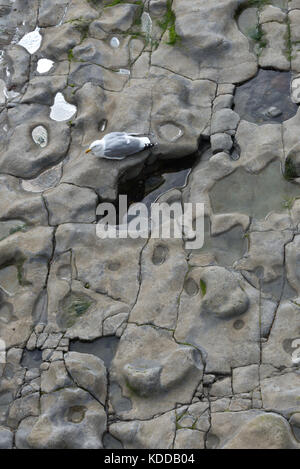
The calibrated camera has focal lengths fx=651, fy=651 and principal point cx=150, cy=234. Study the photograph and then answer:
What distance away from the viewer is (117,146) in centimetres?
624

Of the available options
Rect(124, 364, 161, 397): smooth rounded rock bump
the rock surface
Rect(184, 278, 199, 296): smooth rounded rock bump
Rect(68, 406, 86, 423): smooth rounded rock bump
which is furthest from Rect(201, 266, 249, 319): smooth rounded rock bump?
Rect(68, 406, 86, 423): smooth rounded rock bump

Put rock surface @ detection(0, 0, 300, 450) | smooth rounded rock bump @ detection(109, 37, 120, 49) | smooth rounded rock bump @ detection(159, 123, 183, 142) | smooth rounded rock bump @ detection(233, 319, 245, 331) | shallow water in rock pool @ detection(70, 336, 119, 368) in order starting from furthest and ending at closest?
1. smooth rounded rock bump @ detection(109, 37, 120, 49)
2. smooth rounded rock bump @ detection(159, 123, 183, 142)
3. shallow water in rock pool @ detection(70, 336, 119, 368)
4. smooth rounded rock bump @ detection(233, 319, 245, 331)
5. rock surface @ detection(0, 0, 300, 450)

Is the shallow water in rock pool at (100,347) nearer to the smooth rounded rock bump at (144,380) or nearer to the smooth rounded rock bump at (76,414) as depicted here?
the smooth rounded rock bump at (144,380)

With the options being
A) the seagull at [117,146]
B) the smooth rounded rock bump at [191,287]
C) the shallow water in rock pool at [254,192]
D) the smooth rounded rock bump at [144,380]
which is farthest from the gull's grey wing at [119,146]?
the smooth rounded rock bump at [144,380]

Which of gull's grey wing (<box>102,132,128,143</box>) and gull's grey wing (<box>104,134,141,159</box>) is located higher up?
gull's grey wing (<box>102,132,128,143</box>)

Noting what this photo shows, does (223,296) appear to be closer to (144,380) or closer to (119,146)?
(144,380)

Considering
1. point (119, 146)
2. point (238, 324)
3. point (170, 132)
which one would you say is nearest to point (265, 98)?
point (170, 132)

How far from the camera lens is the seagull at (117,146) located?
20.5ft

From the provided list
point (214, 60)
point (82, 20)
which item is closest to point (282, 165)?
point (214, 60)

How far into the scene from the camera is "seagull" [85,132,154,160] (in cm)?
623

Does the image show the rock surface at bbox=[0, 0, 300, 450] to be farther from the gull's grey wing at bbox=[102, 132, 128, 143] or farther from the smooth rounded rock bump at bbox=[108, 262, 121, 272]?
the gull's grey wing at bbox=[102, 132, 128, 143]

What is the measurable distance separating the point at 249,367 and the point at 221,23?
4.04 metres

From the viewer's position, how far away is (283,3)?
7387mm

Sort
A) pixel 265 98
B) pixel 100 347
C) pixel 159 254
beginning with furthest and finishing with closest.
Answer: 1. pixel 265 98
2. pixel 159 254
3. pixel 100 347
